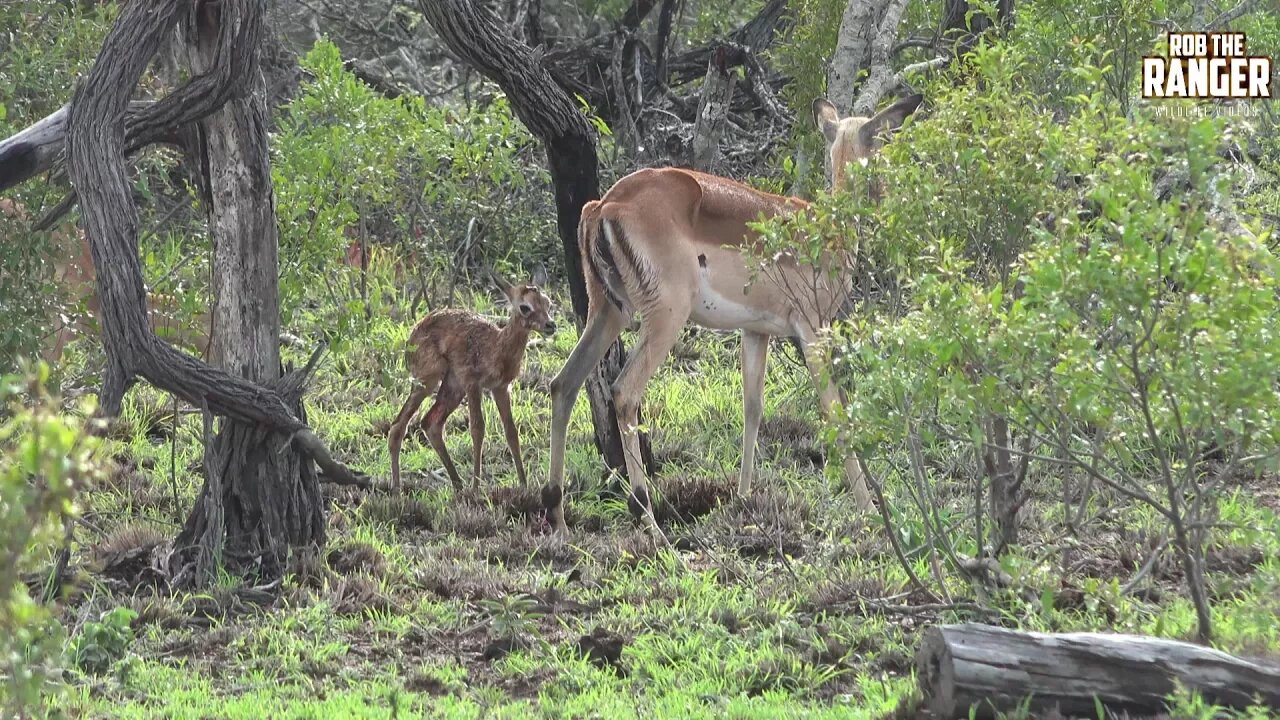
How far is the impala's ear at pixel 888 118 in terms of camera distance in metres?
8.58

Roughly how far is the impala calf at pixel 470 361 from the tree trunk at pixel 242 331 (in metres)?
1.61

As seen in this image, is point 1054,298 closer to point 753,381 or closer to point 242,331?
point 242,331

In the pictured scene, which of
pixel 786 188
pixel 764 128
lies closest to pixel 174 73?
pixel 786 188

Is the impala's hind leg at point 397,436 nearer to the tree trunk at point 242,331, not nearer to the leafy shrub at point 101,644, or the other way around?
the tree trunk at point 242,331

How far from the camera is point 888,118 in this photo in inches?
343

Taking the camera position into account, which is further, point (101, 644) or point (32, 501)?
point (101, 644)

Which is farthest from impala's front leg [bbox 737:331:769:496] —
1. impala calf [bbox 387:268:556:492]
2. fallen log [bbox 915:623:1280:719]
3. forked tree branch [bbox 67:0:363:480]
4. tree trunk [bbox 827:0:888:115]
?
fallen log [bbox 915:623:1280:719]

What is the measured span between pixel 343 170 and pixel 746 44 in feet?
16.1

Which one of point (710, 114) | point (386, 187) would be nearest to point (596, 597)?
point (386, 187)

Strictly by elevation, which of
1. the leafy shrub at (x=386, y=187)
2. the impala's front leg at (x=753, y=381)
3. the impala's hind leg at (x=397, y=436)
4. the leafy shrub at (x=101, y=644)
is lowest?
the leafy shrub at (x=101, y=644)

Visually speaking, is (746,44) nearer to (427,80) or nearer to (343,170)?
(427,80)

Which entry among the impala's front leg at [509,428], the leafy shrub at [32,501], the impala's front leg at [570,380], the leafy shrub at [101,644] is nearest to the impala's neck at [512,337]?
the impala's front leg at [509,428]

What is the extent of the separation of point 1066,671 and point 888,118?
14.6 ft

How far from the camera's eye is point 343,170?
406 inches
